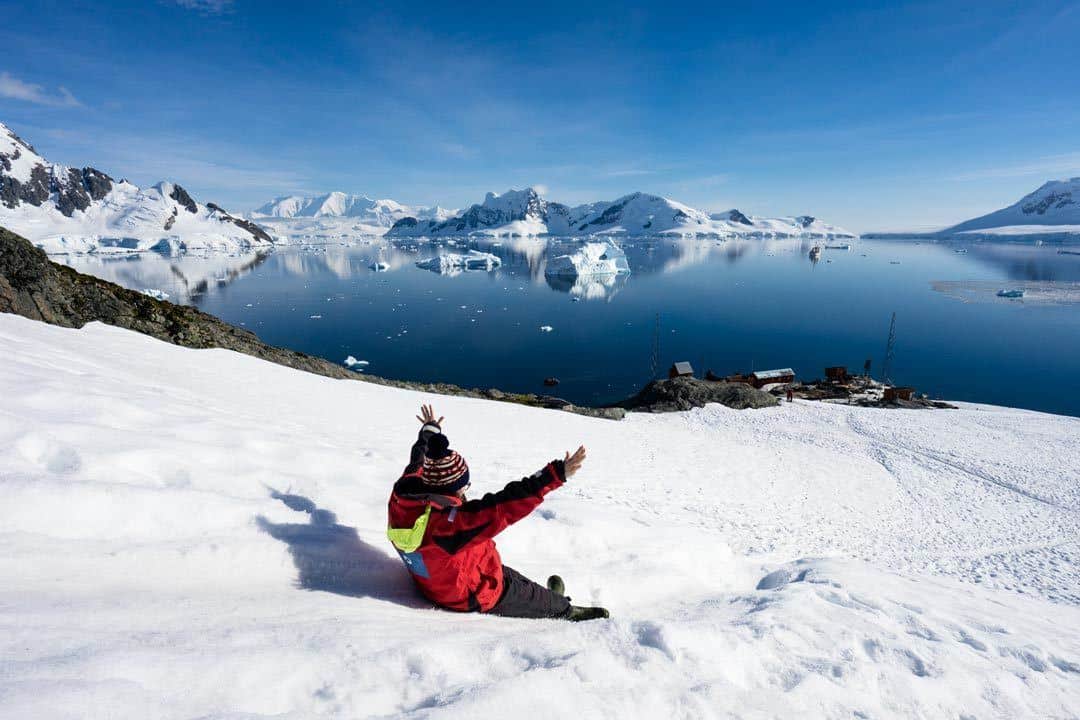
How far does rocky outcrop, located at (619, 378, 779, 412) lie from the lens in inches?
948

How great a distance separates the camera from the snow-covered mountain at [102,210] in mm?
153000

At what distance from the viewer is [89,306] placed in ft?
40.5

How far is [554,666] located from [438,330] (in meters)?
49.2

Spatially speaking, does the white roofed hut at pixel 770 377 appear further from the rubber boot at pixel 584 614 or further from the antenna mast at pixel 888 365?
the rubber boot at pixel 584 614

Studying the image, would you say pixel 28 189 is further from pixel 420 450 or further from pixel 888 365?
pixel 888 365

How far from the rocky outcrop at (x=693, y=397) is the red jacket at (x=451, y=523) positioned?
815 inches


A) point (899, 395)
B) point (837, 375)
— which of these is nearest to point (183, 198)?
point (837, 375)

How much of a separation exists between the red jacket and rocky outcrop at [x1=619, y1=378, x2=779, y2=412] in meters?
20.7

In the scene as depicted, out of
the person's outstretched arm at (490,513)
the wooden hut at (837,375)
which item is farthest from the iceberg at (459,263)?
the person's outstretched arm at (490,513)

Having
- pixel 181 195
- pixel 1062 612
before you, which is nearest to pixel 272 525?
pixel 1062 612

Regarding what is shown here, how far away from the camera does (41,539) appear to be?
2760mm

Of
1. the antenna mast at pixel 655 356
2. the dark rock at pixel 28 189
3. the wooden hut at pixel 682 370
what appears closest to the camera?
the wooden hut at pixel 682 370

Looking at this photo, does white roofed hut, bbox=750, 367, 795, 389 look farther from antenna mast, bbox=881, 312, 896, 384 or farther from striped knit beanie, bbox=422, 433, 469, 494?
striped knit beanie, bbox=422, 433, 469, 494

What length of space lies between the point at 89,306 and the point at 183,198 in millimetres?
235244
